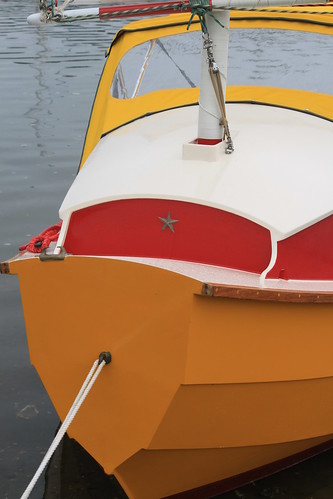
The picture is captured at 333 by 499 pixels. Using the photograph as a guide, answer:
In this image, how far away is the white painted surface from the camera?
3998 mm

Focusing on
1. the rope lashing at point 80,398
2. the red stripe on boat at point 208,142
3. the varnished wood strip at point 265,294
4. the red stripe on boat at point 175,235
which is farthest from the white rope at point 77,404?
the red stripe on boat at point 208,142

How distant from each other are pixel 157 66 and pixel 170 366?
2.89 m

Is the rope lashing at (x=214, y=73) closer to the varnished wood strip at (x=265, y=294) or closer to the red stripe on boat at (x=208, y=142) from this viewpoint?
the red stripe on boat at (x=208, y=142)

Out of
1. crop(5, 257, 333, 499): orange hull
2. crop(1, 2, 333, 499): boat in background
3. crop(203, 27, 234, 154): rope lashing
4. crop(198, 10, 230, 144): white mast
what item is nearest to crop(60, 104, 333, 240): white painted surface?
crop(1, 2, 333, 499): boat in background

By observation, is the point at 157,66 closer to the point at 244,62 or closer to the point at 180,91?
the point at 180,91

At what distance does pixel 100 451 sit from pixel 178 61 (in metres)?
3.00

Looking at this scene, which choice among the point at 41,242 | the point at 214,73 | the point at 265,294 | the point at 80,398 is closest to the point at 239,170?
the point at 214,73

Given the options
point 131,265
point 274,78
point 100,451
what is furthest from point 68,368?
point 274,78

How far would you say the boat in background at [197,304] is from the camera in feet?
12.3

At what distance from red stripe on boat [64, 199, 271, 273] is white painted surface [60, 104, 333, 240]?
0.05 metres

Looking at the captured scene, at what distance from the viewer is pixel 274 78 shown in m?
5.54

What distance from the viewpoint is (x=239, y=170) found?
426cm

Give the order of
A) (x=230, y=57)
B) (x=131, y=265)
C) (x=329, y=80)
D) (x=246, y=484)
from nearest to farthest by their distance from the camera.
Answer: (x=131, y=265), (x=246, y=484), (x=329, y=80), (x=230, y=57)

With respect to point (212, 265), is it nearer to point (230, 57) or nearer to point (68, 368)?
point (68, 368)
